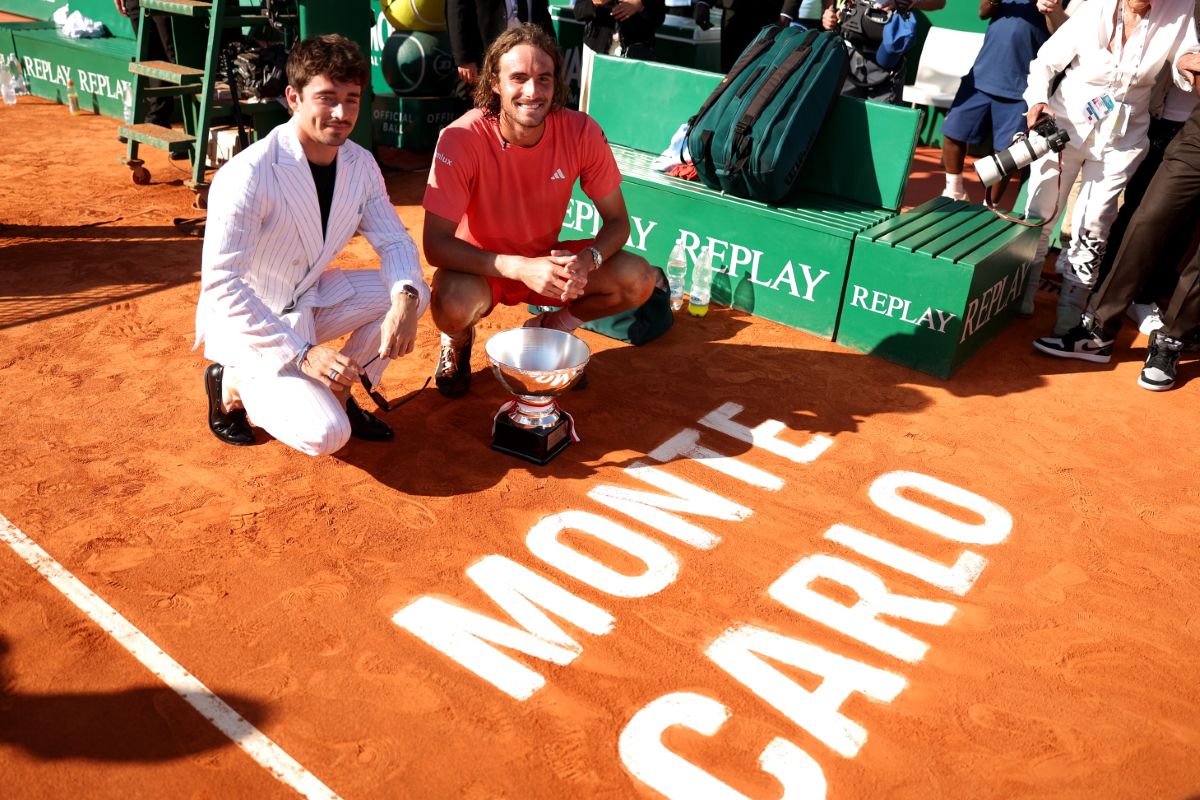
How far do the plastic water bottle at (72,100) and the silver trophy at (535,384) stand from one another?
831cm

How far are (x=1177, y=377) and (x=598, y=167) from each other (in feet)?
12.1

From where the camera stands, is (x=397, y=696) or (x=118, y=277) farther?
(x=118, y=277)

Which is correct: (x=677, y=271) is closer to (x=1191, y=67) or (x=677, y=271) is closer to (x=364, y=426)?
(x=364, y=426)

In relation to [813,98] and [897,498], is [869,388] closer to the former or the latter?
[897,498]

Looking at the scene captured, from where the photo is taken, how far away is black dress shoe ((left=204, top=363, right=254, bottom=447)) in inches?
176

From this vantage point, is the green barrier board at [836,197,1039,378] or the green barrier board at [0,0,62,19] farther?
the green barrier board at [0,0,62,19]

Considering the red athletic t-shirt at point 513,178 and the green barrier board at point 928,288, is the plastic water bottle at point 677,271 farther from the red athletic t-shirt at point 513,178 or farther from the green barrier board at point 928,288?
the red athletic t-shirt at point 513,178

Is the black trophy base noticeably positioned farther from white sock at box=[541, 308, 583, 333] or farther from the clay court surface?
white sock at box=[541, 308, 583, 333]

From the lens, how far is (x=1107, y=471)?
4.83 metres

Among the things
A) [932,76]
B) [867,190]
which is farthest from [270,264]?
[932,76]

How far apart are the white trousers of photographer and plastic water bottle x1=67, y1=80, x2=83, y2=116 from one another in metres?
9.51

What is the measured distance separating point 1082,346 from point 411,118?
20.7ft

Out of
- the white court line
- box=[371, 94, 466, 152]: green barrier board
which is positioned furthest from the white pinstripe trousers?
box=[371, 94, 466, 152]: green barrier board

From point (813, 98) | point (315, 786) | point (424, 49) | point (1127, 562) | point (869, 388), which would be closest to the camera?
point (315, 786)
